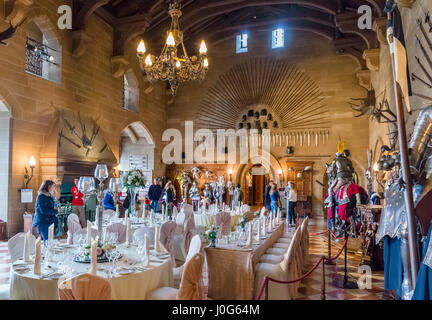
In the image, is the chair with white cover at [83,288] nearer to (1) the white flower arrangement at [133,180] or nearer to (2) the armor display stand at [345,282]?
(2) the armor display stand at [345,282]

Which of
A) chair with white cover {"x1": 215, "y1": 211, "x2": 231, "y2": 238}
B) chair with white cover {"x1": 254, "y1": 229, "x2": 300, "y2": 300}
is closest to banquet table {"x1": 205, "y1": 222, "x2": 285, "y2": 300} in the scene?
chair with white cover {"x1": 254, "y1": 229, "x2": 300, "y2": 300}

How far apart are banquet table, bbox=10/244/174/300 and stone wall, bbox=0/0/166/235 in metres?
5.81

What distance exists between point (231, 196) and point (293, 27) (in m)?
7.94

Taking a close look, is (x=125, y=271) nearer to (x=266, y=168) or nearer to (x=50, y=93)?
(x=50, y=93)

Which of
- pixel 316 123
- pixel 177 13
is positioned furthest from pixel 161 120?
pixel 177 13

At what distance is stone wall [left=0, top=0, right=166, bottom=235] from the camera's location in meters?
7.75

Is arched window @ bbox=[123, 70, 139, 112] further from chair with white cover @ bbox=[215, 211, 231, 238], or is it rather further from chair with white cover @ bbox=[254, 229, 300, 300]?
chair with white cover @ bbox=[254, 229, 300, 300]

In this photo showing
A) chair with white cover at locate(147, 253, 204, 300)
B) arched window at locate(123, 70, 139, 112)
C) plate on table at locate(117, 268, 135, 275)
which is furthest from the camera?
arched window at locate(123, 70, 139, 112)

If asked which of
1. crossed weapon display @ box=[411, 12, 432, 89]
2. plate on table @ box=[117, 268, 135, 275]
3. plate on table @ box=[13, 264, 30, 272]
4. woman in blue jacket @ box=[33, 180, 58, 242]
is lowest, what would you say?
plate on table @ box=[13, 264, 30, 272]

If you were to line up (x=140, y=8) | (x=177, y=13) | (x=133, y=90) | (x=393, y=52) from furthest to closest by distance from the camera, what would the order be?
1. (x=133, y=90)
2. (x=140, y=8)
3. (x=177, y=13)
4. (x=393, y=52)

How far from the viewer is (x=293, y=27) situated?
44.6ft

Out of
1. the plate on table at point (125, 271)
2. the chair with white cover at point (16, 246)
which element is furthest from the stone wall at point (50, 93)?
the plate on table at point (125, 271)
